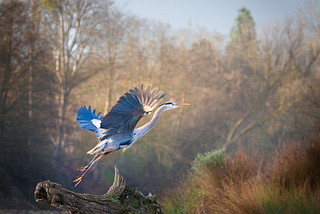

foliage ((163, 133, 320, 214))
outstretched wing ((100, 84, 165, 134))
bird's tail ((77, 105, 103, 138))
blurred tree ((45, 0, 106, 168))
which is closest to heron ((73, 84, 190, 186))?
outstretched wing ((100, 84, 165, 134))

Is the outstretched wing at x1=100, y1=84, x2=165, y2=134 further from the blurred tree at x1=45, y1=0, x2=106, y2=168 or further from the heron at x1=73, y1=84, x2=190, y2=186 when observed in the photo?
the blurred tree at x1=45, y1=0, x2=106, y2=168

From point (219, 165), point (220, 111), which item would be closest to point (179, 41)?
point (220, 111)

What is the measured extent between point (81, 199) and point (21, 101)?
9911 mm

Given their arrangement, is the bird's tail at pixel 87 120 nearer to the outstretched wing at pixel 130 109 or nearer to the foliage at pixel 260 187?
the outstretched wing at pixel 130 109

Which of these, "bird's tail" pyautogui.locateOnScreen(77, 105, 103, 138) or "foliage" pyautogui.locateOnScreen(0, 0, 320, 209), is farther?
"foliage" pyautogui.locateOnScreen(0, 0, 320, 209)

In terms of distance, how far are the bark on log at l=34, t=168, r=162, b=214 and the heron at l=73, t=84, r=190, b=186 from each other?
0.36 m

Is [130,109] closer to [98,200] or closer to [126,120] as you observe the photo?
[126,120]

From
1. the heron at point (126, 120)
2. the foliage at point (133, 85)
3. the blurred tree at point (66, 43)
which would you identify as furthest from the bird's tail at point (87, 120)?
the blurred tree at point (66, 43)

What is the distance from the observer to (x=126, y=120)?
455 centimetres

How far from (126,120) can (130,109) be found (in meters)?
0.19

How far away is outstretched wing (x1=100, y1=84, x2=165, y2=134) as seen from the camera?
4.32 m

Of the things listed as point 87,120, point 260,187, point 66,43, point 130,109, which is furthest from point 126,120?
point 66,43

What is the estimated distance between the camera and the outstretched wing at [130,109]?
14.2 feet

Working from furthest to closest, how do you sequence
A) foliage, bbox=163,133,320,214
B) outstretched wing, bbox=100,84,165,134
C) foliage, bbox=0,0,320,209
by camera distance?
foliage, bbox=0,0,320,209 < foliage, bbox=163,133,320,214 < outstretched wing, bbox=100,84,165,134
